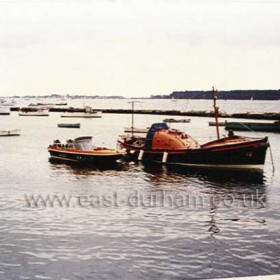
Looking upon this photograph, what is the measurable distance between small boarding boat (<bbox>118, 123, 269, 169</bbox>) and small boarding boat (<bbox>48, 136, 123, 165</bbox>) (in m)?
4.02

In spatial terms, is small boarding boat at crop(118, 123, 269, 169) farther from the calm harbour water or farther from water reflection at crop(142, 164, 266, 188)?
the calm harbour water

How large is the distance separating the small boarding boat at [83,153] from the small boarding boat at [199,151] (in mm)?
4022

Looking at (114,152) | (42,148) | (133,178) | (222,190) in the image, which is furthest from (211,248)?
(42,148)

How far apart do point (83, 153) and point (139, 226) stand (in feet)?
88.8

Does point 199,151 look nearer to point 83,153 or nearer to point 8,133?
point 83,153

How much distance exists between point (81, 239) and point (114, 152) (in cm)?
2839

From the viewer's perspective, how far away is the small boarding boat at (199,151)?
47031 millimetres

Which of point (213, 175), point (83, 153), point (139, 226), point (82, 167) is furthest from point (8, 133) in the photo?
point (139, 226)

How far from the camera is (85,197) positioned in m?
32.8

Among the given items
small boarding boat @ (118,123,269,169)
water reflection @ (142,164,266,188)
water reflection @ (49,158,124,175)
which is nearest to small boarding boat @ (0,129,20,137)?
water reflection @ (49,158,124,175)

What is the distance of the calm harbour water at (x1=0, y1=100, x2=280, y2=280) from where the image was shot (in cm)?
1858

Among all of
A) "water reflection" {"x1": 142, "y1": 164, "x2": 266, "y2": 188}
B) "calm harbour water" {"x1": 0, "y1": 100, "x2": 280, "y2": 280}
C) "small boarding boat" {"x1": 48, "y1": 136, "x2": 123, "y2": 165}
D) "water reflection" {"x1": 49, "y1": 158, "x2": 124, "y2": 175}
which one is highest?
"small boarding boat" {"x1": 48, "y1": 136, "x2": 123, "y2": 165}

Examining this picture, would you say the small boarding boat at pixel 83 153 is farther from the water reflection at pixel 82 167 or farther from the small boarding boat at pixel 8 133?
the small boarding boat at pixel 8 133

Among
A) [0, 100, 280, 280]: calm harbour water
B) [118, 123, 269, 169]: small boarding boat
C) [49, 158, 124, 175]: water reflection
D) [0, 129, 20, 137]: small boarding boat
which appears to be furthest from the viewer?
[0, 129, 20, 137]: small boarding boat
